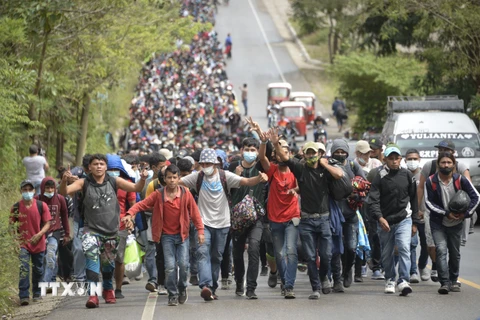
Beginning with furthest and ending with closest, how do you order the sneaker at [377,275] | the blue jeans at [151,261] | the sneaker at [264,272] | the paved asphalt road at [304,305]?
the sneaker at [264,272]
the sneaker at [377,275]
the blue jeans at [151,261]
the paved asphalt road at [304,305]

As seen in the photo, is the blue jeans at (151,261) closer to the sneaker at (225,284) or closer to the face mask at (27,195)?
the sneaker at (225,284)

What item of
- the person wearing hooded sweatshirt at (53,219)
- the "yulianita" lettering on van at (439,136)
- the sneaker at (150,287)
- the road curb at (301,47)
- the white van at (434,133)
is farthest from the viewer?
the road curb at (301,47)

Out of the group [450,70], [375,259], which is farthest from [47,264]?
[450,70]

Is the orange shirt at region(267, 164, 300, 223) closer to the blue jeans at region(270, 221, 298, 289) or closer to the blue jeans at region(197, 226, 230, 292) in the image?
the blue jeans at region(270, 221, 298, 289)

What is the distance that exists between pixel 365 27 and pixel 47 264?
30.9m

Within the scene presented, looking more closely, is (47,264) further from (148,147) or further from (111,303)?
(148,147)

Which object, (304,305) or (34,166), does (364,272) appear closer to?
(304,305)

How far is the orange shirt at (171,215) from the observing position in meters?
12.5

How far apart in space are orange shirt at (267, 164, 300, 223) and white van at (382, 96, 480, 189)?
32.8 feet

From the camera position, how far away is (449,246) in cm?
1330

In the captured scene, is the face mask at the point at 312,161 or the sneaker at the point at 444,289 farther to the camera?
the sneaker at the point at 444,289

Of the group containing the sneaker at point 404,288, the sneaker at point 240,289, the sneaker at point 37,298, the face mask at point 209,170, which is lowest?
the sneaker at point 37,298

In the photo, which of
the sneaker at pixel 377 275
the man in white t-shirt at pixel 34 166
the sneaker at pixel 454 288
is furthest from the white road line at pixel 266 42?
the sneaker at pixel 454 288

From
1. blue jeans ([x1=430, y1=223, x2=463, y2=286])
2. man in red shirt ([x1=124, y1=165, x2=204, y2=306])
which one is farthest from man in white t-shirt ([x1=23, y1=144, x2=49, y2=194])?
blue jeans ([x1=430, y1=223, x2=463, y2=286])
